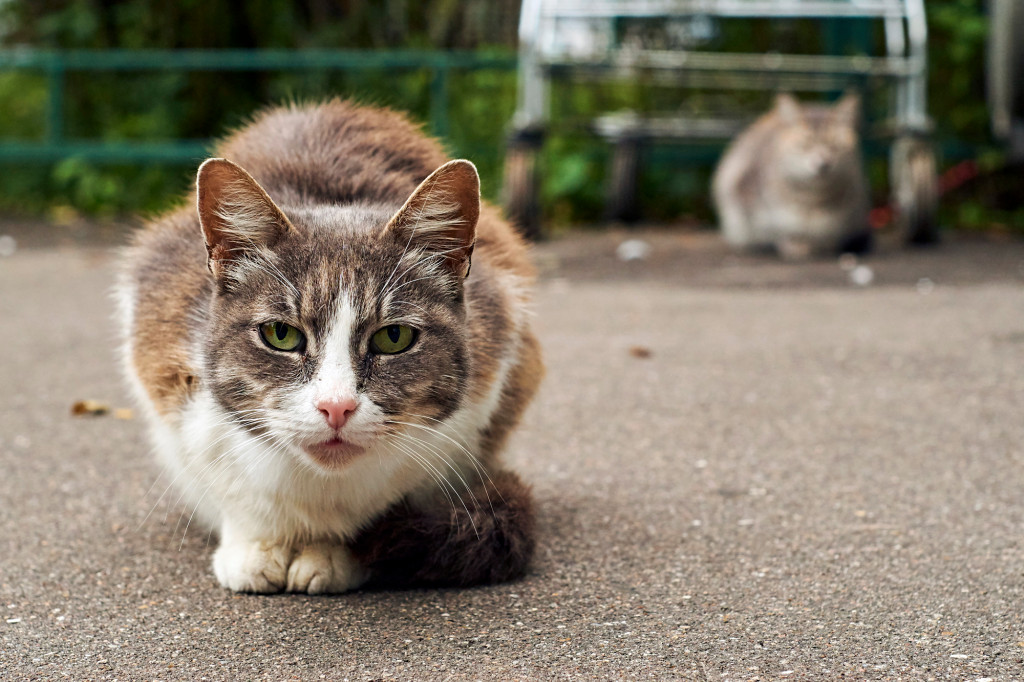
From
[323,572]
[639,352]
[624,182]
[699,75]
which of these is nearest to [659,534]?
[323,572]

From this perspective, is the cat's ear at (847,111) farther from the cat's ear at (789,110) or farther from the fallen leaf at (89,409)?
the fallen leaf at (89,409)

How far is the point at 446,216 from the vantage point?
2.10 metres

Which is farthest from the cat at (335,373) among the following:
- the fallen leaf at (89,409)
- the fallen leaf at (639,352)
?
the fallen leaf at (639,352)

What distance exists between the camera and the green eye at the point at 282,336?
6.43 feet

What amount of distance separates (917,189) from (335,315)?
19.0ft

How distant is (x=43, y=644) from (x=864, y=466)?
2.09 metres

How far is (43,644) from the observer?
192cm

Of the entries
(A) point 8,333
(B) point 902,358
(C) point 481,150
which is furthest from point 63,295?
(B) point 902,358

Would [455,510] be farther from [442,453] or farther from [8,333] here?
[8,333]

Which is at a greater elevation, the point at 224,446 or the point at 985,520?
the point at 224,446

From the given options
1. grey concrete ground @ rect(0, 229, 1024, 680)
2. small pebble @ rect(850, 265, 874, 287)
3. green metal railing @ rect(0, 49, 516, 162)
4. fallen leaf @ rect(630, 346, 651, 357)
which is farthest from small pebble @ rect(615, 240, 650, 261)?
fallen leaf @ rect(630, 346, 651, 357)

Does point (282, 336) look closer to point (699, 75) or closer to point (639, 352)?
point (639, 352)

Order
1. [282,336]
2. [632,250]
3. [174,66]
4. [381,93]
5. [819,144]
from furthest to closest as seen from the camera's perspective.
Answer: [381,93]
[174,66]
[632,250]
[819,144]
[282,336]

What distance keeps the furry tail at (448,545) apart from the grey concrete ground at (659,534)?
0.05 metres
